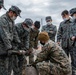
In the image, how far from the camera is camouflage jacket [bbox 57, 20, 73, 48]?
10641 mm

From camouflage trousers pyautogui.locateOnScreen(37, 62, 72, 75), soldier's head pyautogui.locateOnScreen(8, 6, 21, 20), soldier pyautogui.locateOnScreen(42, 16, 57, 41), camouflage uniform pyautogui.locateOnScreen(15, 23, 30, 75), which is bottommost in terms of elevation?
camouflage trousers pyautogui.locateOnScreen(37, 62, 72, 75)

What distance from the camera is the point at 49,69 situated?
346 inches

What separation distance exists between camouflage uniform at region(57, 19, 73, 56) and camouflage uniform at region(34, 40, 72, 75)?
187 centimetres

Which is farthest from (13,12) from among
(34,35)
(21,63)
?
(34,35)

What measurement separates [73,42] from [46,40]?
6.43ft

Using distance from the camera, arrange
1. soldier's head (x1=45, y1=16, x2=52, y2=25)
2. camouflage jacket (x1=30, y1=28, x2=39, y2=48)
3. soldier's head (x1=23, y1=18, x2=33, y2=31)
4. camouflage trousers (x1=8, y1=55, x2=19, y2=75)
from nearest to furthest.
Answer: camouflage trousers (x1=8, y1=55, x2=19, y2=75)
soldier's head (x1=23, y1=18, x2=33, y2=31)
camouflage jacket (x1=30, y1=28, x2=39, y2=48)
soldier's head (x1=45, y1=16, x2=52, y2=25)

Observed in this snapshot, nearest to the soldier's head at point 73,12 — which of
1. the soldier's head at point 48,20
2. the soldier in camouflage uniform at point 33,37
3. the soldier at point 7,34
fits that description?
the soldier at point 7,34

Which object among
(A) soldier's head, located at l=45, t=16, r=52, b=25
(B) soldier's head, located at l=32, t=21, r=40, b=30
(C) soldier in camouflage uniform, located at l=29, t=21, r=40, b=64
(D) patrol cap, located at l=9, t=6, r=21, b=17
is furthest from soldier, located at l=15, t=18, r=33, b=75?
(A) soldier's head, located at l=45, t=16, r=52, b=25

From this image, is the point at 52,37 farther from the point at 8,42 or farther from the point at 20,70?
the point at 8,42

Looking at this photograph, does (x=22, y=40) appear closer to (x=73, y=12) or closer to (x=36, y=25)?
(x=73, y=12)

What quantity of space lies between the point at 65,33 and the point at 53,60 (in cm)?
221

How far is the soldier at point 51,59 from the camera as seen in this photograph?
8602 mm

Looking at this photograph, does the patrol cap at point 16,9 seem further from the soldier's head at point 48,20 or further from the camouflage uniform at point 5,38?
the soldier's head at point 48,20

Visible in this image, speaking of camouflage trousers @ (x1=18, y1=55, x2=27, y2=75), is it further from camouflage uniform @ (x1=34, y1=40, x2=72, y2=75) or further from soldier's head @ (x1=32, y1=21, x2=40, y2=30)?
soldier's head @ (x1=32, y1=21, x2=40, y2=30)
